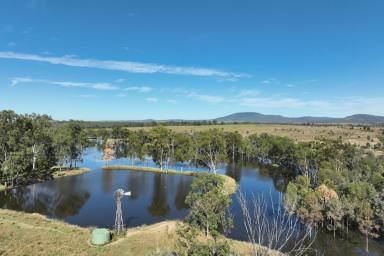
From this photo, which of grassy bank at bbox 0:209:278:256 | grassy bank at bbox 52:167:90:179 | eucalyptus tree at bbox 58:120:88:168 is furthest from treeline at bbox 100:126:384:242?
grassy bank at bbox 52:167:90:179

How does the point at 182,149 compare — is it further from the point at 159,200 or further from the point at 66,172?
the point at 159,200

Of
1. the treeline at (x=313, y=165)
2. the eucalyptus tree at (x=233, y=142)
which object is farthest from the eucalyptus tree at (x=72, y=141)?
the eucalyptus tree at (x=233, y=142)

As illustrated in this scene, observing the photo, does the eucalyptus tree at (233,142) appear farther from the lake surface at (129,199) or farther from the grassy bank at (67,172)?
the grassy bank at (67,172)

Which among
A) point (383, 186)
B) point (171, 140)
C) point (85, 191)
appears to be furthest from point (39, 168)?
point (383, 186)

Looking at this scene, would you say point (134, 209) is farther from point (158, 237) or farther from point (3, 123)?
point (3, 123)

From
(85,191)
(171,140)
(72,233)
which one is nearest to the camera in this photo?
(72,233)

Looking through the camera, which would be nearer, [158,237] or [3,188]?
[158,237]

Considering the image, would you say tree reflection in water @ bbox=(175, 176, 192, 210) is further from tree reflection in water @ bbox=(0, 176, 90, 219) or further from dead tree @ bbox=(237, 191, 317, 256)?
tree reflection in water @ bbox=(0, 176, 90, 219)
